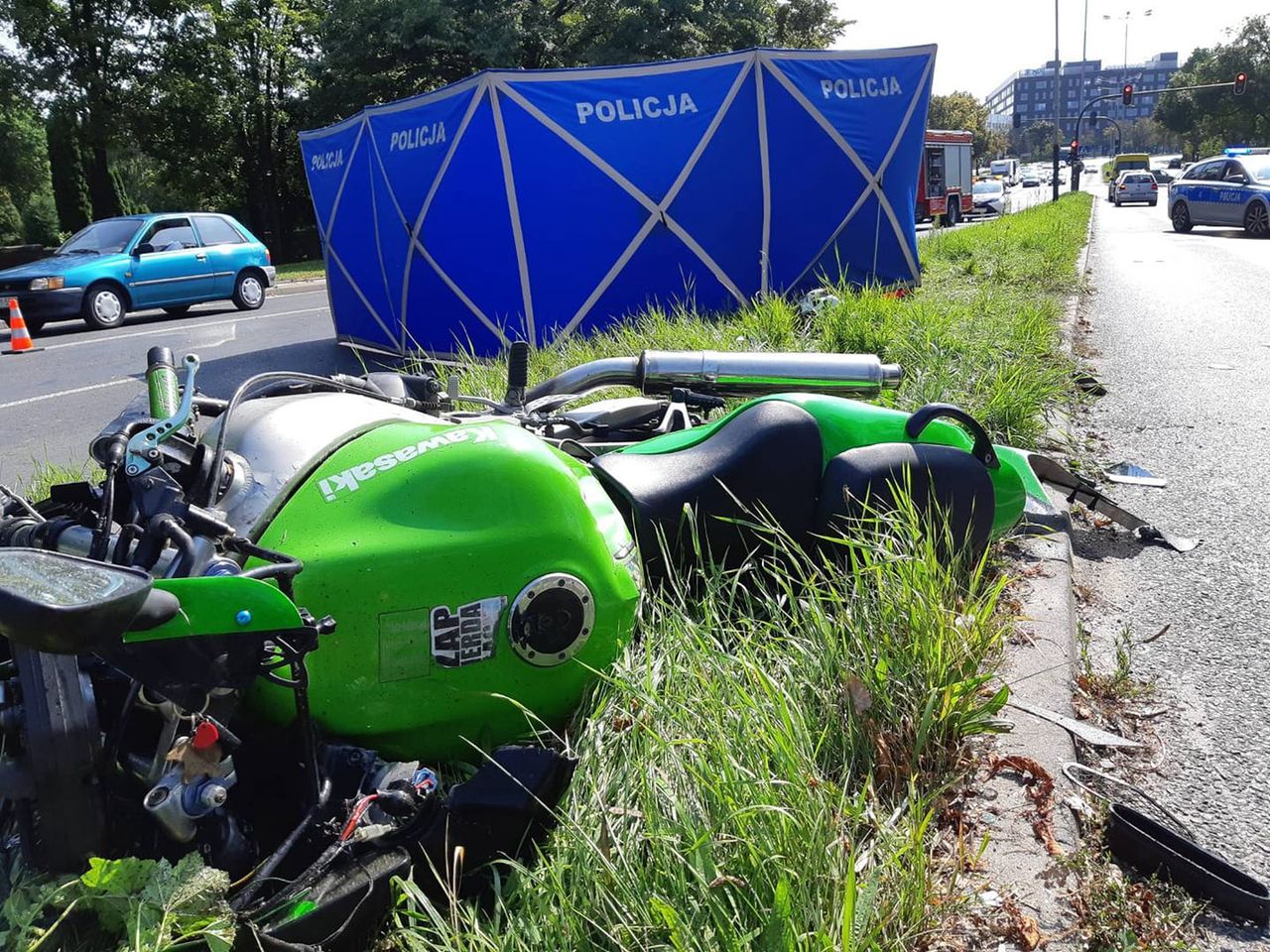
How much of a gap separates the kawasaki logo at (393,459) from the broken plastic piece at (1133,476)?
353cm

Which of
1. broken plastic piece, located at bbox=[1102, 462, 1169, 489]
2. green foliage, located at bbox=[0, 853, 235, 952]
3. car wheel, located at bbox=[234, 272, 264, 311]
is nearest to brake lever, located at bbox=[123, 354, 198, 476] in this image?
green foliage, located at bbox=[0, 853, 235, 952]

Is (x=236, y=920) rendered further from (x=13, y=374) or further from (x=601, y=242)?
(x=13, y=374)

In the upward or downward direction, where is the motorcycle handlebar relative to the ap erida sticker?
upward

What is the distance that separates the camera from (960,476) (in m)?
2.85

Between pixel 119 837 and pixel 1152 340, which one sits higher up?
pixel 119 837

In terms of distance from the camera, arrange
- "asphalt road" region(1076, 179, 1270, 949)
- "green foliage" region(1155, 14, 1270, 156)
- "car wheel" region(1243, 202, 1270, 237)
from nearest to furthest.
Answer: "asphalt road" region(1076, 179, 1270, 949), "car wheel" region(1243, 202, 1270, 237), "green foliage" region(1155, 14, 1270, 156)

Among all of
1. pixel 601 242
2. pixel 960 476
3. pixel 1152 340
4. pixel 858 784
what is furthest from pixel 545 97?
pixel 858 784

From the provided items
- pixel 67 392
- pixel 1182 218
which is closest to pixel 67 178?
pixel 67 392

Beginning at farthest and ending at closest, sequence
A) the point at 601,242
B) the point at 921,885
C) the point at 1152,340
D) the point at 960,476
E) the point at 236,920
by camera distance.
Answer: the point at 601,242, the point at 1152,340, the point at 960,476, the point at 921,885, the point at 236,920

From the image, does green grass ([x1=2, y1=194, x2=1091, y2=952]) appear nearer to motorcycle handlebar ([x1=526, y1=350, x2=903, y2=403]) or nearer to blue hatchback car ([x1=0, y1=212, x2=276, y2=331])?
motorcycle handlebar ([x1=526, y1=350, x2=903, y2=403])

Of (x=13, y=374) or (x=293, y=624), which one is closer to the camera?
(x=293, y=624)

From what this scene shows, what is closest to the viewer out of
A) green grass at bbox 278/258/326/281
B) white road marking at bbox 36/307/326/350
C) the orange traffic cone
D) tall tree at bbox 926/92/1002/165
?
the orange traffic cone

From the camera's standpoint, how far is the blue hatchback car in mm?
13844

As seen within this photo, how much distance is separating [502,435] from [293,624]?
615 millimetres
